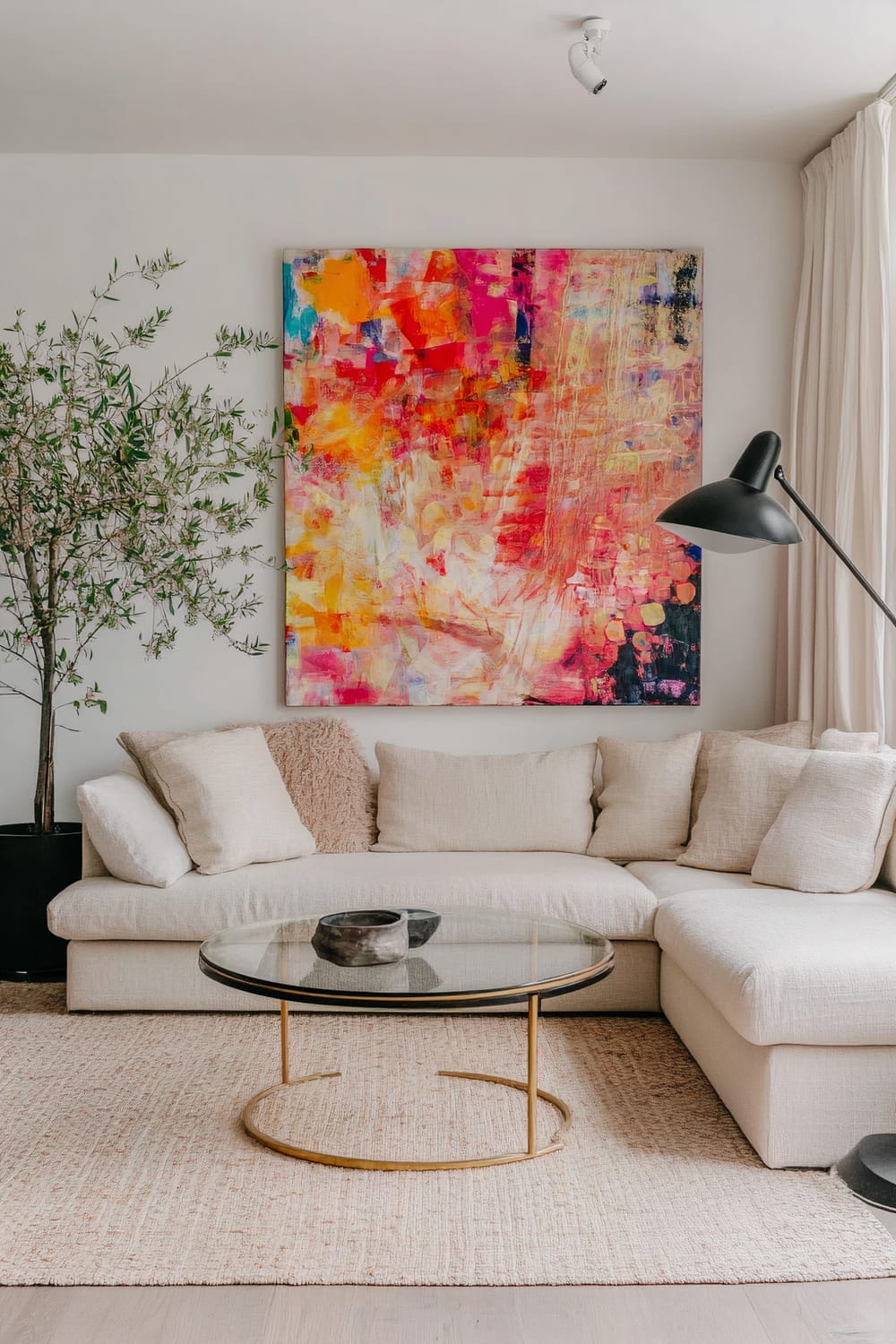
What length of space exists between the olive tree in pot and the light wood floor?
208 cm

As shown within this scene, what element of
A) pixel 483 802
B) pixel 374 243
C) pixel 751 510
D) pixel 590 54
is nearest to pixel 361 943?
pixel 751 510

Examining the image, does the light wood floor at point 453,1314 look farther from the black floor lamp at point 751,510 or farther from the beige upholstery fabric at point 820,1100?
the black floor lamp at point 751,510

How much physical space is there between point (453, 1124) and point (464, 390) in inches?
106

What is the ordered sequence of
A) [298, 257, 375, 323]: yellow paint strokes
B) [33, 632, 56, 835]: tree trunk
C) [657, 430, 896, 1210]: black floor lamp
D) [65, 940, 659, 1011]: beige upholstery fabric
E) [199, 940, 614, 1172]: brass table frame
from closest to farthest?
[199, 940, 614, 1172]: brass table frame < [657, 430, 896, 1210]: black floor lamp < [65, 940, 659, 1011]: beige upholstery fabric < [33, 632, 56, 835]: tree trunk < [298, 257, 375, 323]: yellow paint strokes

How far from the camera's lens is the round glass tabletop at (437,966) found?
2.28m

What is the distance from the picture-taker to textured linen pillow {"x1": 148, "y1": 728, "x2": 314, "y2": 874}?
3.64 metres

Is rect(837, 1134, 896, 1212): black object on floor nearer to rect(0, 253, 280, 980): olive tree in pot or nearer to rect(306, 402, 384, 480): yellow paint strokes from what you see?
rect(0, 253, 280, 980): olive tree in pot

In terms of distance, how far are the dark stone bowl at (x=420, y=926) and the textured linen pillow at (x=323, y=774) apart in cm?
125

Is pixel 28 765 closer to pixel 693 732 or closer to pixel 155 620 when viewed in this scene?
pixel 155 620

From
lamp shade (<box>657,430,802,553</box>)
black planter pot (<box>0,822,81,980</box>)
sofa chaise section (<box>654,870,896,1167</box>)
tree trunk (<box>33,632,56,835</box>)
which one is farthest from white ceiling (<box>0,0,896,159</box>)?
sofa chaise section (<box>654,870,896,1167</box>)

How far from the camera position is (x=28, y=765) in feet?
14.4

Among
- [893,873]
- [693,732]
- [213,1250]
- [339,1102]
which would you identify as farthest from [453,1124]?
[693,732]

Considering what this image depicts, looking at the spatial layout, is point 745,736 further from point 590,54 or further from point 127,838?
point 590,54

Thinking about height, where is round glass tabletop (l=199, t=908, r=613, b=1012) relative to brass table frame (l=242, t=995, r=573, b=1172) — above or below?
above
